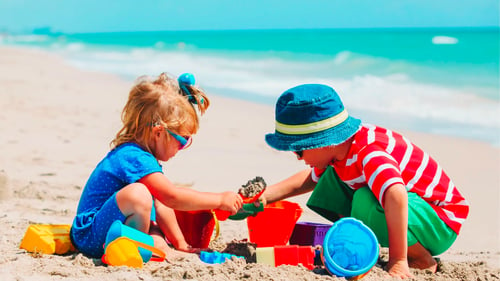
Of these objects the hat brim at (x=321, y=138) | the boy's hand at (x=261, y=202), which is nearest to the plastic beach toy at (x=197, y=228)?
the boy's hand at (x=261, y=202)

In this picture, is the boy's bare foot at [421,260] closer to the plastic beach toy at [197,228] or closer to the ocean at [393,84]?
the plastic beach toy at [197,228]

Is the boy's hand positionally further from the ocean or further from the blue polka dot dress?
the ocean

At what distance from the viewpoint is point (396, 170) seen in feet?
8.27

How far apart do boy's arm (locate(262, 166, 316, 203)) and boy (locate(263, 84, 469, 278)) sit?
27 cm

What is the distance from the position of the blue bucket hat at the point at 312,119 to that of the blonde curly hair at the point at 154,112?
0.45 meters

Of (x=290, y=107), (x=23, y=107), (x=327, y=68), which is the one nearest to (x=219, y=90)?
(x=23, y=107)

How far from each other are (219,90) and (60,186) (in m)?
7.42

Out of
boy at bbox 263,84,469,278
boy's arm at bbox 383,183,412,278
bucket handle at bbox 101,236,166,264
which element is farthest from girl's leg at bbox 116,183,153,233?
boy's arm at bbox 383,183,412,278

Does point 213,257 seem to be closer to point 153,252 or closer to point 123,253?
point 153,252

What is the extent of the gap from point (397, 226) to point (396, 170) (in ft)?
0.78

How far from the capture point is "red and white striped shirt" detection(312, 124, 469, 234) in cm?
255

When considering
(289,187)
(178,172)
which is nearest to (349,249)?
(289,187)

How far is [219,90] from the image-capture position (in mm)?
11461

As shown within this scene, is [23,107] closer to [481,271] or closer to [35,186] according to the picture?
[35,186]
